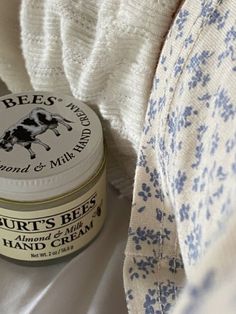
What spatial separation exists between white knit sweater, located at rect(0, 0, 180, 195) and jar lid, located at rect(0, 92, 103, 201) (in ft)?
0.06

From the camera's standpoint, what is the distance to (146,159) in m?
0.42

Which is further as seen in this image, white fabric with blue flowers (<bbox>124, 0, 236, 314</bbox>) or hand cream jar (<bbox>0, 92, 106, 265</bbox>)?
hand cream jar (<bbox>0, 92, 106, 265</bbox>)

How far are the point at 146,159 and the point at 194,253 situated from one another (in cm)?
10

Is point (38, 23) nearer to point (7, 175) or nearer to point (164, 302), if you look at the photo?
point (7, 175)

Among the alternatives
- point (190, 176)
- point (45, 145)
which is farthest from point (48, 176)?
point (190, 176)

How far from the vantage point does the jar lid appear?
17.5 inches

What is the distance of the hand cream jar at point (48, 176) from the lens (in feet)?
1.47

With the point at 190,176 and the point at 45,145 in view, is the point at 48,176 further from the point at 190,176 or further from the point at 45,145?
the point at 190,176

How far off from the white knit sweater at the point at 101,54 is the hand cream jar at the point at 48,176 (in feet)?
0.06

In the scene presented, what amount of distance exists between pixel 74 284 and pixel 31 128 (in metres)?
0.12

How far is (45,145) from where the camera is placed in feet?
1.51

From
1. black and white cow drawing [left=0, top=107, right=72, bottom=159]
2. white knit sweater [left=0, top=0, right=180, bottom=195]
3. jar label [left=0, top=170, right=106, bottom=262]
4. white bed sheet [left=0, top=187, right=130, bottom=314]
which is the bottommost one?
white bed sheet [left=0, top=187, right=130, bottom=314]

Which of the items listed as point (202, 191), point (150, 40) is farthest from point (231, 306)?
A: point (150, 40)

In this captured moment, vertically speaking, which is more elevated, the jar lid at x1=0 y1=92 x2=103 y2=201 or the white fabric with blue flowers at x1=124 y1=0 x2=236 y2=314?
the white fabric with blue flowers at x1=124 y1=0 x2=236 y2=314
